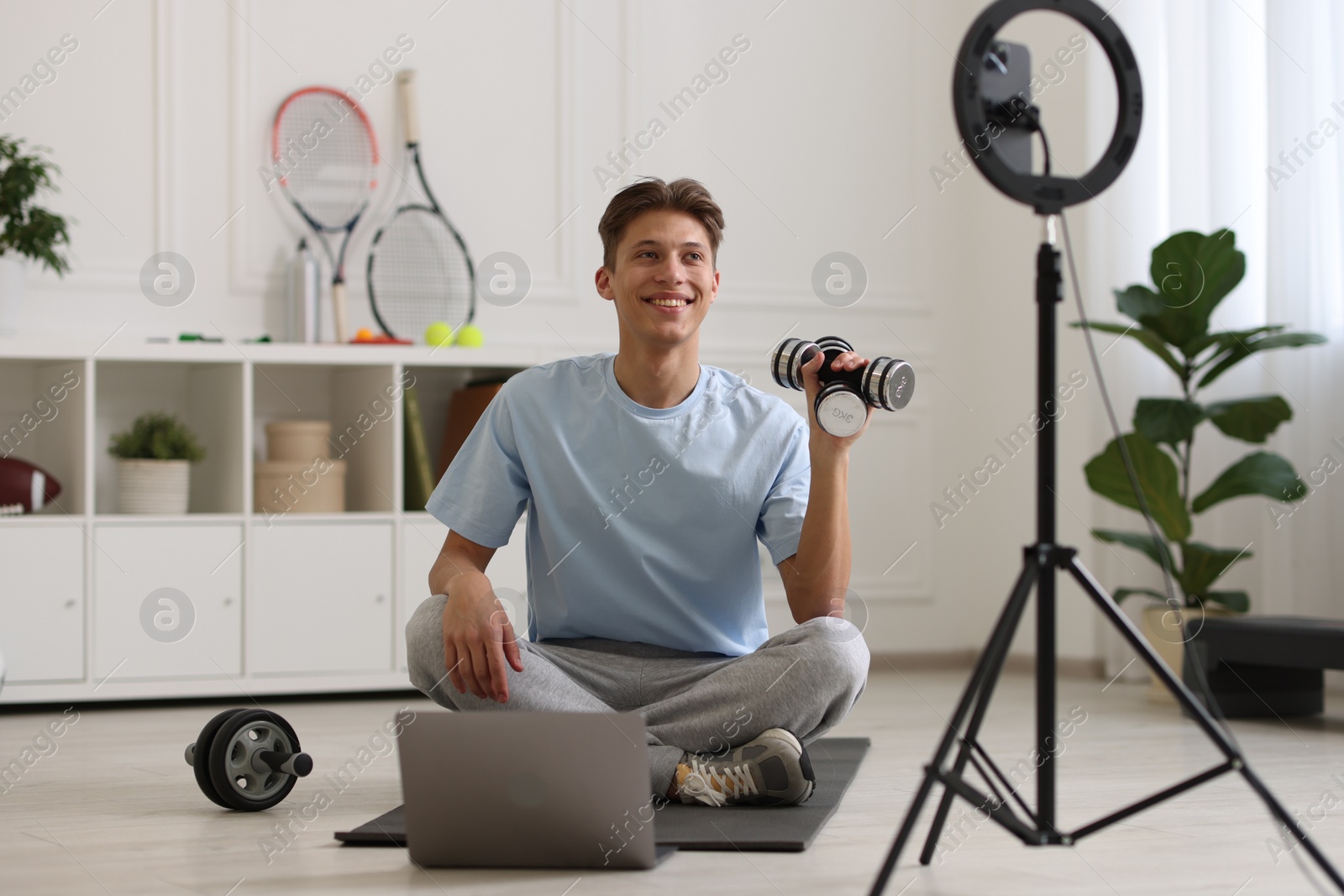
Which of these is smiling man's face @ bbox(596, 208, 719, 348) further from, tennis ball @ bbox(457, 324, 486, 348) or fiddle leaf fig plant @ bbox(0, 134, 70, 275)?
fiddle leaf fig plant @ bbox(0, 134, 70, 275)

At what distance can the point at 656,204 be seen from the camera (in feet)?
6.95

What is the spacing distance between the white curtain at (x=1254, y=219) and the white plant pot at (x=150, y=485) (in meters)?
2.47

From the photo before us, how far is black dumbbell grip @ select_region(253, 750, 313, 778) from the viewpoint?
1.98 metres

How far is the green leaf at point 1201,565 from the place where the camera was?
3227 mm

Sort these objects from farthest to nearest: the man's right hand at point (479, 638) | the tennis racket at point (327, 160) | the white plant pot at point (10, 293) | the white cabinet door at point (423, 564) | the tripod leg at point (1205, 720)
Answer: the tennis racket at point (327, 160) → the white cabinet door at point (423, 564) → the white plant pot at point (10, 293) → the man's right hand at point (479, 638) → the tripod leg at point (1205, 720)

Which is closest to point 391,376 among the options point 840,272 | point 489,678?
point 840,272

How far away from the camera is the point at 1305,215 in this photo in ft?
11.3

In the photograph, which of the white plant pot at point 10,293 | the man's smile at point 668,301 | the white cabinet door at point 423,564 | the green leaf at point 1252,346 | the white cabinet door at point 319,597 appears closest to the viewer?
the man's smile at point 668,301

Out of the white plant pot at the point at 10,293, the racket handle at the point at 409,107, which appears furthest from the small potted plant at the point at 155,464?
the racket handle at the point at 409,107

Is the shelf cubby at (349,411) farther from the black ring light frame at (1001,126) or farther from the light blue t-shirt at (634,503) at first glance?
the black ring light frame at (1001,126)

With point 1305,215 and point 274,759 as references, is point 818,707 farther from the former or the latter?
point 1305,215

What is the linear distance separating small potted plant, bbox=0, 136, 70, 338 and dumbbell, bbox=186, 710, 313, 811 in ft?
5.50

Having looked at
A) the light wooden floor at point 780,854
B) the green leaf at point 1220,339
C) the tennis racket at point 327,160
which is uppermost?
the tennis racket at point 327,160

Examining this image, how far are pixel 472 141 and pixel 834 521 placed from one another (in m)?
2.29
